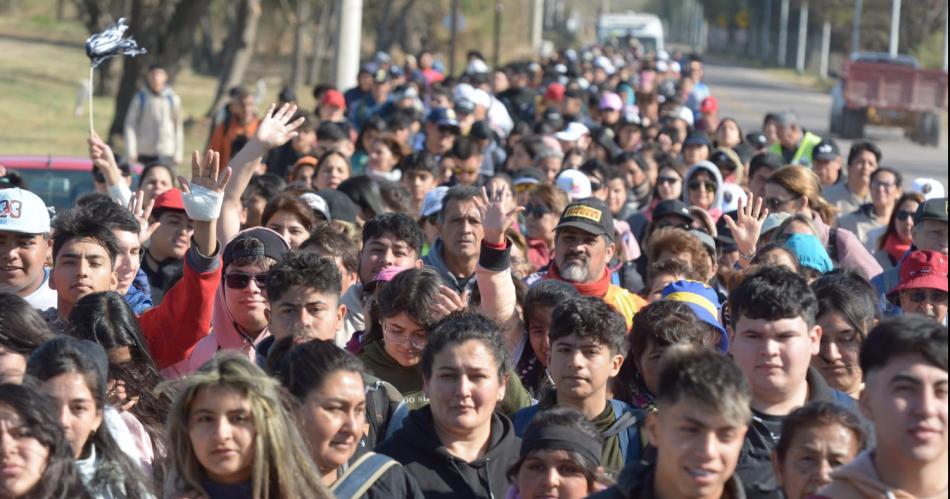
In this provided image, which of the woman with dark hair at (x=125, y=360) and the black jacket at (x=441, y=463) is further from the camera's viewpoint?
the woman with dark hair at (x=125, y=360)

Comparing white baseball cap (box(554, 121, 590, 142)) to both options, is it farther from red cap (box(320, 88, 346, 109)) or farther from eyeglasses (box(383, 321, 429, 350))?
eyeglasses (box(383, 321, 429, 350))

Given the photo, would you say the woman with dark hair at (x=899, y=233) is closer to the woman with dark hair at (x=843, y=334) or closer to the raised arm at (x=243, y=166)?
the woman with dark hair at (x=843, y=334)

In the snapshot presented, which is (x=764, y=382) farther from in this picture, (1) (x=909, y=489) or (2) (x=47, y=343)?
(2) (x=47, y=343)

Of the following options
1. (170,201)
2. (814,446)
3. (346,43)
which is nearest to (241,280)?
(170,201)

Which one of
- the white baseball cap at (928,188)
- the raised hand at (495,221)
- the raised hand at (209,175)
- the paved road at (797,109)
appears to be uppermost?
the raised hand at (209,175)

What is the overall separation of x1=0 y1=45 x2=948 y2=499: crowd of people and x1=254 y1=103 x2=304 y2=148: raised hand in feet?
0.06

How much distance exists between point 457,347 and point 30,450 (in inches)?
63.6

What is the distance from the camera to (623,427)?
602cm

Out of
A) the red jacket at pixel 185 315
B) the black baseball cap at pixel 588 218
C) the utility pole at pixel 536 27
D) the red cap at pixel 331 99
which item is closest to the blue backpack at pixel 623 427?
the red jacket at pixel 185 315

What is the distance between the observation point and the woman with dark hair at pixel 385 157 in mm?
13898

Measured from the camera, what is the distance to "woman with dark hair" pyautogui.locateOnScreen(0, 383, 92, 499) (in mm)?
4730

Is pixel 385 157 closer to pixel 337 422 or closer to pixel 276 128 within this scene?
pixel 276 128

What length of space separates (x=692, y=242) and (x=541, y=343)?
1.69 metres

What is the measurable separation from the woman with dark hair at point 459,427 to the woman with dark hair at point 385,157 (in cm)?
791
